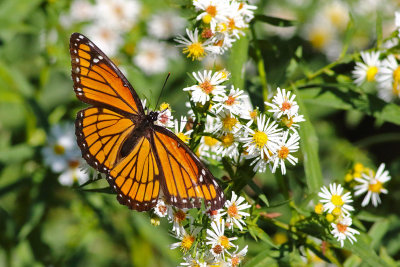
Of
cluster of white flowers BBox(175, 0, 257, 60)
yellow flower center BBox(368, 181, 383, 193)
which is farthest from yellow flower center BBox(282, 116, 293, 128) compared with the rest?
yellow flower center BBox(368, 181, 383, 193)

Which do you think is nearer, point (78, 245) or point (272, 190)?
point (78, 245)

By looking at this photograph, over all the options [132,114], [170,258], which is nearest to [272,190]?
[170,258]

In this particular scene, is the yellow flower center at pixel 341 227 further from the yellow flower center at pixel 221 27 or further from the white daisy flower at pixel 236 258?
the yellow flower center at pixel 221 27

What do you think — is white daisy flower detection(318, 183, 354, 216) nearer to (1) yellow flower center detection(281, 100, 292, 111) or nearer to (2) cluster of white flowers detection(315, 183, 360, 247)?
(2) cluster of white flowers detection(315, 183, 360, 247)

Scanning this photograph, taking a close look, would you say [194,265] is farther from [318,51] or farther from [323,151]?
[318,51]

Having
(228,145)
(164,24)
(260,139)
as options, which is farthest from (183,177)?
(164,24)

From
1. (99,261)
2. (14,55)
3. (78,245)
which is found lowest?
(99,261)

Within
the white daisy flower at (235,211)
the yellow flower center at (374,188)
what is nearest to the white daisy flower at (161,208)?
the white daisy flower at (235,211)
